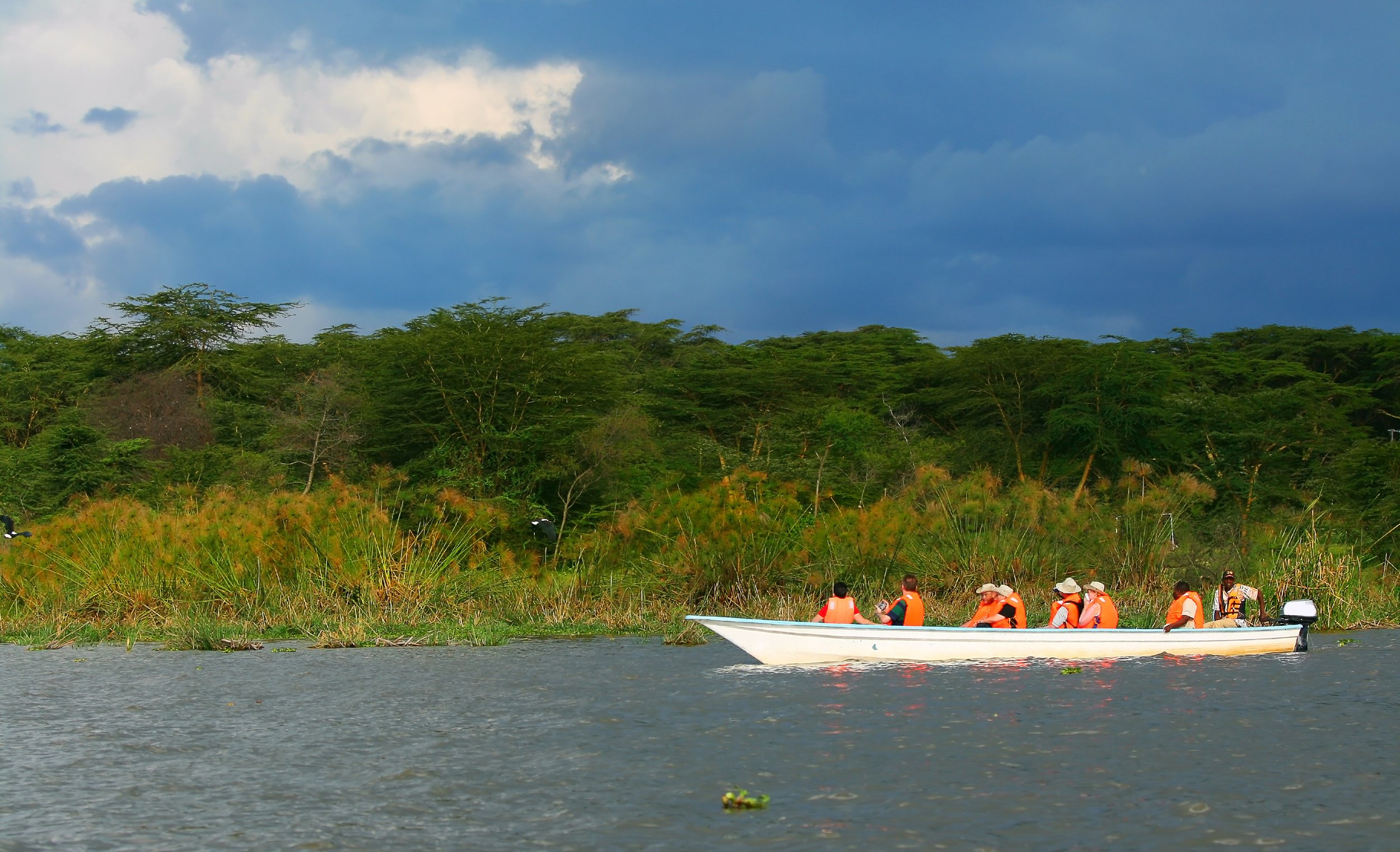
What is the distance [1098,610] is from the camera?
1886 centimetres

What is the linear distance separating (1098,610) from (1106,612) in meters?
0.17

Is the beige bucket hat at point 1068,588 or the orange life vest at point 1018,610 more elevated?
the beige bucket hat at point 1068,588

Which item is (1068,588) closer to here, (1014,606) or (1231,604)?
(1014,606)

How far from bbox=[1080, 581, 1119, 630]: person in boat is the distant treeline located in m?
14.3

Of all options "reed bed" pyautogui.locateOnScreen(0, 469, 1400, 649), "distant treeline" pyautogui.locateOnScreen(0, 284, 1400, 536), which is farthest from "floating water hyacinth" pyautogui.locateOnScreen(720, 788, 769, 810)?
"distant treeline" pyautogui.locateOnScreen(0, 284, 1400, 536)

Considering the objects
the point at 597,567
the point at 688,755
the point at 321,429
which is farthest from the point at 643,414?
the point at 688,755

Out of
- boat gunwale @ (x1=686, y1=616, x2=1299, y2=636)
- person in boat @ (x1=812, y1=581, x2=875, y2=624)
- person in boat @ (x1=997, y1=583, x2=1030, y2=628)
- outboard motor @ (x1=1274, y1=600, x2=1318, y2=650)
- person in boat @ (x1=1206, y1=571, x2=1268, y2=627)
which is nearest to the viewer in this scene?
boat gunwale @ (x1=686, y1=616, x2=1299, y2=636)

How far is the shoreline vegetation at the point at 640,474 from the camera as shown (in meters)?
21.8

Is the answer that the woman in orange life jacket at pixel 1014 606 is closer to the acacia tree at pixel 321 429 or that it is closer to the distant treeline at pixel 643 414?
the distant treeline at pixel 643 414

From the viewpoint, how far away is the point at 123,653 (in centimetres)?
1936

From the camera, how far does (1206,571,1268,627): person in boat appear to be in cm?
2005

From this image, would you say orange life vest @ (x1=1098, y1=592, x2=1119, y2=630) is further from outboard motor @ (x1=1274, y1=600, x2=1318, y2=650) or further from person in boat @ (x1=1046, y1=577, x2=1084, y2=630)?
outboard motor @ (x1=1274, y1=600, x2=1318, y2=650)

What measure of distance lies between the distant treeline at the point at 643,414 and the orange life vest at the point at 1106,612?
1441 cm

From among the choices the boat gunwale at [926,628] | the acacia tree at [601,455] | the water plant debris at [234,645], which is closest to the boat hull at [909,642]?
the boat gunwale at [926,628]
